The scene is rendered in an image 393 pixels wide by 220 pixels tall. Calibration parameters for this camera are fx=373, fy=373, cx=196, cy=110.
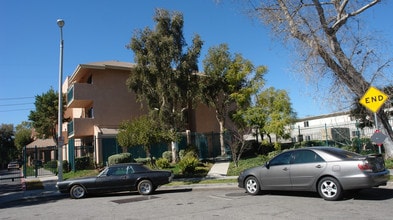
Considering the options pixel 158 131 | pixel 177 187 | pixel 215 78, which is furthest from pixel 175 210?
pixel 215 78

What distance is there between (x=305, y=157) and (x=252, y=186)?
2088mm

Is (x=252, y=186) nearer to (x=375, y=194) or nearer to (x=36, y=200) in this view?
(x=375, y=194)

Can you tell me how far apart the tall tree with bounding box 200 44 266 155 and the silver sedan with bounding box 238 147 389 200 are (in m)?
17.8

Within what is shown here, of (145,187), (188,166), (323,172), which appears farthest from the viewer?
(188,166)

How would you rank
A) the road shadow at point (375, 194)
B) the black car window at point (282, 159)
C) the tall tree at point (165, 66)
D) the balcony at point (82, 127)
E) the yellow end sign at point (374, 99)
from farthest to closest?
the balcony at point (82, 127)
the tall tree at point (165, 66)
the yellow end sign at point (374, 99)
the black car window at point (282, 159)
the road shadow at point (375, 194)

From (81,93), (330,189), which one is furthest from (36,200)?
(81,93)

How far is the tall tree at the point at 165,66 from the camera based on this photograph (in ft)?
87.4

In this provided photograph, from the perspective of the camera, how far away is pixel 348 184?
9398mm

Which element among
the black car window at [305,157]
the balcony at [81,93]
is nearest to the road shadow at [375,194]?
the black car window at [305,157]

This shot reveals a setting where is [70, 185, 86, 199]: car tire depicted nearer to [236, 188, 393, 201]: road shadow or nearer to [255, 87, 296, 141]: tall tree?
[236, 188, 393, 201]: road shadow

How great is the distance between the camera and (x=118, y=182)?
45.3 feet

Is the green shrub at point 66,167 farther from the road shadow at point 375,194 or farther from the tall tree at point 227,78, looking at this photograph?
the road shadow at point 375,194

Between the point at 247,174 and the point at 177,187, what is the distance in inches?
186

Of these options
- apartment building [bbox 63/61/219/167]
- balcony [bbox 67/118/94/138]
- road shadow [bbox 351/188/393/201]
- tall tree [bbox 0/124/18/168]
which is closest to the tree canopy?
apartment building [bbox 63/61/219/167]
